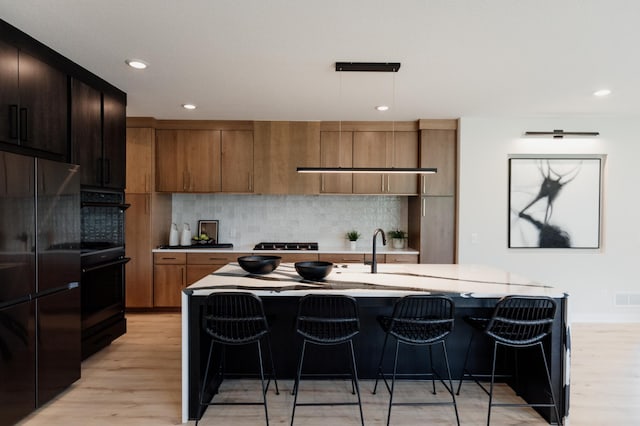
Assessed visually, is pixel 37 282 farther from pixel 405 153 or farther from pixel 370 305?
pixel 405 153

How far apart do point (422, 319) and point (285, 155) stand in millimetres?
3175

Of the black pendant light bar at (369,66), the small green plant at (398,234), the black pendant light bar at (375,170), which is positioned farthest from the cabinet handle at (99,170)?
the small green plant at (398,234)

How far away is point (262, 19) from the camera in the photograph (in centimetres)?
232

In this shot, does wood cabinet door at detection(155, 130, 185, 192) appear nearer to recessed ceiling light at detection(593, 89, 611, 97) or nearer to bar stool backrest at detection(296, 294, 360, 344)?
bar stool backrest at detection(296, 294, 360, 344)

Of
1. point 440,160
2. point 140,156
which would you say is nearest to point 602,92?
point 440,160

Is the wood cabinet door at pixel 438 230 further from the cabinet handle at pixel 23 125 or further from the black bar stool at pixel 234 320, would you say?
the cabinet handle at pixel 23 125

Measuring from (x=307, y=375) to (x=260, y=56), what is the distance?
A: 254 centimetres

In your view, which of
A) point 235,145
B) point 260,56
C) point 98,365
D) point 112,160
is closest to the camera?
point 260,56

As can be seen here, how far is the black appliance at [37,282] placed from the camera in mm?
2205

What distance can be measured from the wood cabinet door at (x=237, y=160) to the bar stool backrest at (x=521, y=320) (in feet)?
11.4

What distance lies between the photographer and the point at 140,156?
484 cm

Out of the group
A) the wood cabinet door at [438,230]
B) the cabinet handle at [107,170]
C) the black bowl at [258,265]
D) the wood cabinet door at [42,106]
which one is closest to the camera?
Result: the wood cabinet door at [42,106]

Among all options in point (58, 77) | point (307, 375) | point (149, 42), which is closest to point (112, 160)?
point (58, 77)

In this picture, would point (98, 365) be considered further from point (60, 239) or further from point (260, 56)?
point (260, 56)
